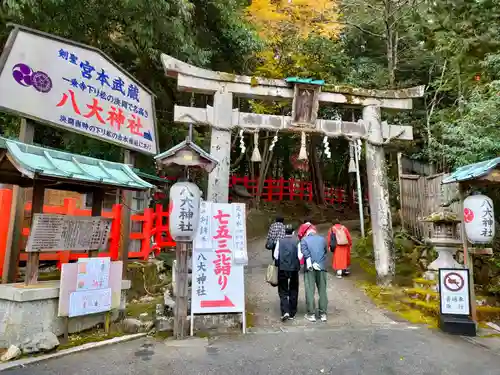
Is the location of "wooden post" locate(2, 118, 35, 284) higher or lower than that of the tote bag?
higher

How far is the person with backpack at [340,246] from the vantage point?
10.1 meters

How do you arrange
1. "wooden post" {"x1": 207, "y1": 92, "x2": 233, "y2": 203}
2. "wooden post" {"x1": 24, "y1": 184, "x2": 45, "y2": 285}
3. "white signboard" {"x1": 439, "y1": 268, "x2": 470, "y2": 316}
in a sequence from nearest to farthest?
"wooden post" {"x1": 24, "y1": 184, "x2": 45, "y2": 285} → "white signboard" {"x1": 439, "y1": 268, "x2": 470, "y2": 316} → "wooden post" {"x1": 207, "y1": 92, "x2": 233, "y2": 203}

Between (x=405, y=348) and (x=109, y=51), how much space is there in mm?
12218

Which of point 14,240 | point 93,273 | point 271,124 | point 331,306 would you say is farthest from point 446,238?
point 14,240

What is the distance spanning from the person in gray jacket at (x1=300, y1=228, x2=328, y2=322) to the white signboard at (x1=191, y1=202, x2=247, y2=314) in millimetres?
1410

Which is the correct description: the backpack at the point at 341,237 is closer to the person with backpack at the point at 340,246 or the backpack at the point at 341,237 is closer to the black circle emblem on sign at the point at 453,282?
the person with backpack at the point at 340,246

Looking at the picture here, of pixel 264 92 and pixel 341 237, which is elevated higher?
pixel 264 92

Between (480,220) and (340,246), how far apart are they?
4.29 m

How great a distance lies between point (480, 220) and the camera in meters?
6.44

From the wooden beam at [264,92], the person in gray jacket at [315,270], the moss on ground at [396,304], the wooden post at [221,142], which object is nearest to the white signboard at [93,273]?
the wooden post at [221,142]

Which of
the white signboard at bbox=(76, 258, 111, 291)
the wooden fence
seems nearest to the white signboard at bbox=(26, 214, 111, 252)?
the white signboard at bbox=(76, 258, 111, 291)

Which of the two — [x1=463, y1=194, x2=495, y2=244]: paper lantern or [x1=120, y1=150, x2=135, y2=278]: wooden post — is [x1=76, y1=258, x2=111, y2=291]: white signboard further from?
[x1=463, y1=194, x2=495, y2=244]: paper lantern

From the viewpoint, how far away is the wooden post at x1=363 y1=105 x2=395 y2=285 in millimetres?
9602

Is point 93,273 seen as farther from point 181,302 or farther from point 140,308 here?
point 140,308
